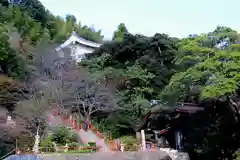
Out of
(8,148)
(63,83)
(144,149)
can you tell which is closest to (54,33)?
(63,83)

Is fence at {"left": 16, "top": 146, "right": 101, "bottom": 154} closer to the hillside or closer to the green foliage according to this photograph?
the green foliage

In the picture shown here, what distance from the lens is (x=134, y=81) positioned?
995 inches

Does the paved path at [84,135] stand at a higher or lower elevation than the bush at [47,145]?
higher

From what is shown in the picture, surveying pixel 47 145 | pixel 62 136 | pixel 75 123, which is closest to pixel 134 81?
pixel 75 123

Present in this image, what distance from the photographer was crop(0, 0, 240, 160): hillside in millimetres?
14805

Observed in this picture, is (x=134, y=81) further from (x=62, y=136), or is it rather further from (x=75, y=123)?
(x=62, y=136)

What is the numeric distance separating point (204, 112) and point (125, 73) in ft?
32.3

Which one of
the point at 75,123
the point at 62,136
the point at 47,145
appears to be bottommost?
the point at 47,145

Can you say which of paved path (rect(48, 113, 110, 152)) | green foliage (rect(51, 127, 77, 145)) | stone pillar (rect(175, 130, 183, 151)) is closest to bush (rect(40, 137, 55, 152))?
green foliage (rect(51, 127, 77, 145))

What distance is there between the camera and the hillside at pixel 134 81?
1480 cm

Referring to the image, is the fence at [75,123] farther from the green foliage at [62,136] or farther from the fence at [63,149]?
the fence at [63,149]

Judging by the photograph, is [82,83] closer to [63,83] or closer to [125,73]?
[63,83]

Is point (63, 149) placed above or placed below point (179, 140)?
below

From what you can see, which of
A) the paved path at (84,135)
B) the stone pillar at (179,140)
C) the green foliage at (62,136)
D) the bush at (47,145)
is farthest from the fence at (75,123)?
the stone pillar at (179,140)
